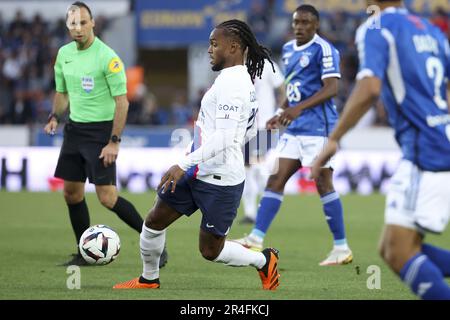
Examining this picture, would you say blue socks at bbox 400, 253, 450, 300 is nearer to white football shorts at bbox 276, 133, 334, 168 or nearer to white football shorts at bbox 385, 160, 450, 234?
white football shorts at bbox 385, 160, 450, 234

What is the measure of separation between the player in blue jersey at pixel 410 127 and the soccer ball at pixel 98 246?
350 cm

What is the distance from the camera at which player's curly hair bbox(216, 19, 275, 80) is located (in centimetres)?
747

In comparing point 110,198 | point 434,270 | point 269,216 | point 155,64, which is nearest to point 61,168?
point 110,198

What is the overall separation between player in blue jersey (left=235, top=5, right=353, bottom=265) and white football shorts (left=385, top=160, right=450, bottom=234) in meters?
4.34

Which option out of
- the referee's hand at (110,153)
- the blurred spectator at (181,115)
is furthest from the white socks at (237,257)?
the blurred spectator at (181,115)

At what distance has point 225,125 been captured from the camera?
7039 mm

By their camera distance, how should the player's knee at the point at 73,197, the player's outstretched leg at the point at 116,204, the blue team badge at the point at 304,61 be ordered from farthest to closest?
the blue team badge at the point at 304,61 < the player's knee at the point at 73,197 < the player's outstretched leg at the point at 116,204

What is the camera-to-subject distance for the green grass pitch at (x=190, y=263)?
7.61 metres

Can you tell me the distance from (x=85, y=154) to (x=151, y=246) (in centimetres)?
227

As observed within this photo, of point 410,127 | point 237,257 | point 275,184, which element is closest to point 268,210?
point 275,184

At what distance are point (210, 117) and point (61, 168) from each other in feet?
9.26

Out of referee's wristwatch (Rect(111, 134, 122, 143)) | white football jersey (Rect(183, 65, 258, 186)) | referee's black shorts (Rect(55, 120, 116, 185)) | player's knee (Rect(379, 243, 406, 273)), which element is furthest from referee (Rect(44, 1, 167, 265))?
player's knee (Rect(379, 243, 406, 273))

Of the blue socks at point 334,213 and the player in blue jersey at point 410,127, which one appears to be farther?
the blue socks at point 334,213

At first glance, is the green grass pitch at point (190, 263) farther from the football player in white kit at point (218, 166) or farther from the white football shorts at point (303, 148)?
the white football shorts at point (303, 148)
